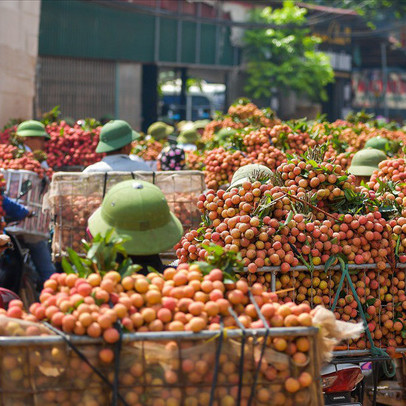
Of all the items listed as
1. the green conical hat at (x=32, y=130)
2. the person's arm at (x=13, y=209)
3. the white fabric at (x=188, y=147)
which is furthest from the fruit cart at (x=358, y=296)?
the white fabric at (x=188, y=147)

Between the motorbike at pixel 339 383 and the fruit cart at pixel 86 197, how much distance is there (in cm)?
250

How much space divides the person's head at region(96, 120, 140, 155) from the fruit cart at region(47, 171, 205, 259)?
0.70 meters

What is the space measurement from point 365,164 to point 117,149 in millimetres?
2481

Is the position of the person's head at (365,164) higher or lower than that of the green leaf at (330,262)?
higher

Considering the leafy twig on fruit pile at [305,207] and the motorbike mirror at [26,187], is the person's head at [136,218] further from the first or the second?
the motorbike mirror at [26,187]

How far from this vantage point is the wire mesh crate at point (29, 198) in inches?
317

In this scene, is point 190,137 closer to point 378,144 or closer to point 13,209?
point 378,144

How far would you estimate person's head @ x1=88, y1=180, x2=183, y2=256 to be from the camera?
12.9 feet

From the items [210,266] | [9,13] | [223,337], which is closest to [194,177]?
[210,266]

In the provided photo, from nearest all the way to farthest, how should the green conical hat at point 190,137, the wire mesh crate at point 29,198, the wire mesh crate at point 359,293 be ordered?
the wire mesh crate at point 359,293, the wire mesh crate at point 29,198, the green conical hat at point 190,137

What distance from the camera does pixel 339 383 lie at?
4.83 m

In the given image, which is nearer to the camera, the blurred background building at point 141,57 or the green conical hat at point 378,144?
the green conical hat at point 378,144

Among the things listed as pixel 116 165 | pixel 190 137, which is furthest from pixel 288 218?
pixel 190 137

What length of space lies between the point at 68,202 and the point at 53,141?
3797 mm
